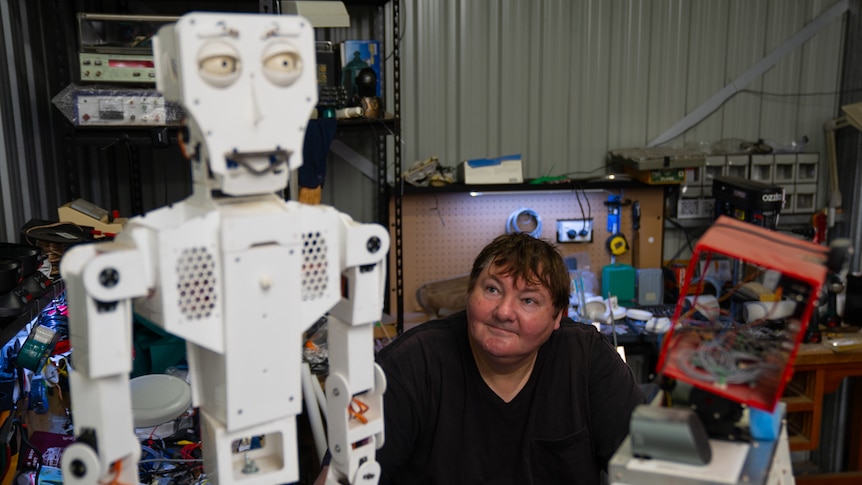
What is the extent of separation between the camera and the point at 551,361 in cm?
203

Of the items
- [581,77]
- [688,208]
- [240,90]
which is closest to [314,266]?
[240,90]

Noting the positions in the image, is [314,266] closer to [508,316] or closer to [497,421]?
[508,316]

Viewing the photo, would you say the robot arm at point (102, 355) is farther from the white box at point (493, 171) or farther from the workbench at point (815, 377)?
the workbench at point (815, 377)

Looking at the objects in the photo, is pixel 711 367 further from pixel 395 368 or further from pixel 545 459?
pixel 395 368

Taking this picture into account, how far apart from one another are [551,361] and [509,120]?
1.92 metres

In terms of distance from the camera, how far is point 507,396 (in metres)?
1.99

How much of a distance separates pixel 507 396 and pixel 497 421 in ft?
0.23

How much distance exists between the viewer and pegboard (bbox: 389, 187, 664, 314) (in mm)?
3680

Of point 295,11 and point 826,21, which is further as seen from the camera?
point 826,21

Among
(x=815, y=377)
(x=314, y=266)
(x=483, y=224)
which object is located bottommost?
(x=815, y=377)

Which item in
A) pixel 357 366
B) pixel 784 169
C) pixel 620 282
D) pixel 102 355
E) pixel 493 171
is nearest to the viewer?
pixel 102 355

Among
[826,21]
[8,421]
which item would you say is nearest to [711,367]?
[8,421]

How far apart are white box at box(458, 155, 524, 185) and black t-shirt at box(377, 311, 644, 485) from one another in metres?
1.64

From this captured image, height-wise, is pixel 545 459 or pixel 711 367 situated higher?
pixel 711 367
